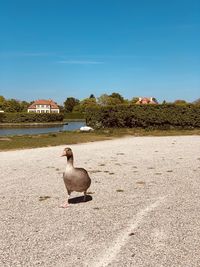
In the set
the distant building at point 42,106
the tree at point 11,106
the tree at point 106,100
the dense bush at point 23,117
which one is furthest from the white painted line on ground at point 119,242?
the distant building at point 42,106

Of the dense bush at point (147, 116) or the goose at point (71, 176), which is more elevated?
the dense bush at point (147, 116)

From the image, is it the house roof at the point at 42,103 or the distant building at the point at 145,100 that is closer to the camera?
the distant building at the point at 145,100

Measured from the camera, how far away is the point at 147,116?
3809 centimetres

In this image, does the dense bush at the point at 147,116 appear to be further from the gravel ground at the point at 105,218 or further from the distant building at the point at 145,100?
the distant building at the point at 145,100

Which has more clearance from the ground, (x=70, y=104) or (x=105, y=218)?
(x=70, y=104)

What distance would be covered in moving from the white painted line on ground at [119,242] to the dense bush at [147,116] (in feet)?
96.1

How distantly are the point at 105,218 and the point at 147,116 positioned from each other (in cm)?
3044

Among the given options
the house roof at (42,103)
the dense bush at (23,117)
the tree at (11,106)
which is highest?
the house roof at (42,103)

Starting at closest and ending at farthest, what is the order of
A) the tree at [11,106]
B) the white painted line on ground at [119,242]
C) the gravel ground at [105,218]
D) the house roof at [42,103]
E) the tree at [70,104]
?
the white painted line on ground at [119,242] → the gravel ground at [105,218] → the tree at [11,106] → the house roof at [42,103] → the tree at [70,104]

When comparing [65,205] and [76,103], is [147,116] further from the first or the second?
[76,103]

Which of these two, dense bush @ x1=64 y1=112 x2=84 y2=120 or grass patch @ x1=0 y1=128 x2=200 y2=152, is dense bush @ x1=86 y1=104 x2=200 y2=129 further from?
dense bush @ x1=64 y1=112 x2=84 y2=120

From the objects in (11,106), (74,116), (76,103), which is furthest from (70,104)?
(74,116)

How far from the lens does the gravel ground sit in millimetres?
6180

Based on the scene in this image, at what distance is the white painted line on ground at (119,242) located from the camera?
5.95m
